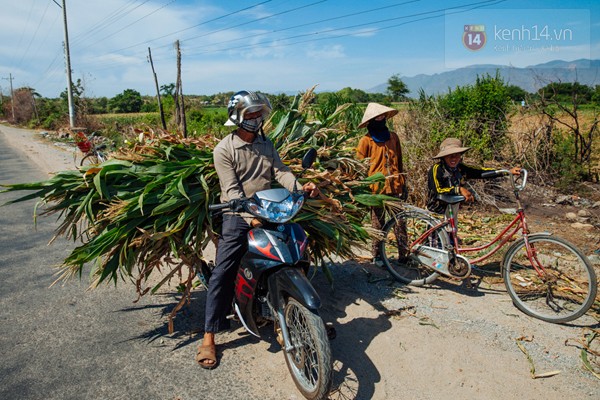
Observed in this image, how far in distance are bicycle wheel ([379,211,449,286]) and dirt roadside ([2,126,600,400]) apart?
306 mm

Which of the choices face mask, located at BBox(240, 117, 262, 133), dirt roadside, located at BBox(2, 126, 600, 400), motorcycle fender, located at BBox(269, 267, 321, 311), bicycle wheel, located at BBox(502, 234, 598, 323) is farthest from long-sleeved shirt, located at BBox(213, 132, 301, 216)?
bicycle wheel, located at BBox(502, 234, 598, 323)

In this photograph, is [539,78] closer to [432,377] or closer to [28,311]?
[432,377]

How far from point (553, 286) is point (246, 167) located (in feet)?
10.0

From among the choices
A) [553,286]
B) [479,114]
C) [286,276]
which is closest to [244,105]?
[286,276]

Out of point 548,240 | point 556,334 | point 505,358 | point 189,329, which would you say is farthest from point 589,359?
point 189,329

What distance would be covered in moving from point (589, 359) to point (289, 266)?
2.35 meters

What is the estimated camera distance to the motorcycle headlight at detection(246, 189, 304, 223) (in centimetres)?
271

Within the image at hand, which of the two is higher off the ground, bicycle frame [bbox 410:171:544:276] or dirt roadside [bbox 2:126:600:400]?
bicycle frame [bbox 410:171:544:276]

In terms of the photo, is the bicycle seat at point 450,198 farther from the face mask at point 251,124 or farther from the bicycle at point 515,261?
the face mask at point 251,124

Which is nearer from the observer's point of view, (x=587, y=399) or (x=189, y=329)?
(x=587, y=399)

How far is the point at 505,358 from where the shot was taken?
10.1 ft

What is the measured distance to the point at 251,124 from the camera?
3092 mm

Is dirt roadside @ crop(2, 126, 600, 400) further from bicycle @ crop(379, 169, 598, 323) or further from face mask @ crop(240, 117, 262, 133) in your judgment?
face mask @ crop(240, 117, 262, 133)

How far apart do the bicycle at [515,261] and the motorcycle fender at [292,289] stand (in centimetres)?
174
